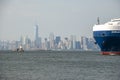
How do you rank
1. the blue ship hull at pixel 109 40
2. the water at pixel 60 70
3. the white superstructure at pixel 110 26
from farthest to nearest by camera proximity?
1. the white superstructure at pixel 110 26
2. the blue ship hull at pixel 109 40
3. the water at pixel 60 70

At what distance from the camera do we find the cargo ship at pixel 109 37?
93.5 meters

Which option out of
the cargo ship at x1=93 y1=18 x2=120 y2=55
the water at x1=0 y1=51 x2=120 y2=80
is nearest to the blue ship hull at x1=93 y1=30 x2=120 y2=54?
the cargo ship at x1=93 y1=18 x2=120 y2=55

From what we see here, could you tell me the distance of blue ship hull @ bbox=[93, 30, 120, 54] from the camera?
93312mm

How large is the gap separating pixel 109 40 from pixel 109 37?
613 millimetres

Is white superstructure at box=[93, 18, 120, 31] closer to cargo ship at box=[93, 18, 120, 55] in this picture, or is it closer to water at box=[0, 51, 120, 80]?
cargo ship at box=[93, 18, 120, 55]

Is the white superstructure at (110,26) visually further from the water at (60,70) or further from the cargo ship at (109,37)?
the water at (60,70)

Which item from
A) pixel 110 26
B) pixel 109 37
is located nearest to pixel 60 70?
pixel 109 37

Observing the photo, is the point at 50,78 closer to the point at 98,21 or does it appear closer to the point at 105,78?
the point at 105,78

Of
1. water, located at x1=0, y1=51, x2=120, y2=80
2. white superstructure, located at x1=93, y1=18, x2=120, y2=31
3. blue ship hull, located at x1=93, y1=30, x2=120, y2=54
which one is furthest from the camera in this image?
white superstructure, located at x1=93, y1=18, x2=120, y2=31

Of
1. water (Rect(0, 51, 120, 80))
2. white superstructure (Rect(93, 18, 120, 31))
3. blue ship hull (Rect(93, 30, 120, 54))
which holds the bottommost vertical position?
water (Rect(0, 51, 120, 80))

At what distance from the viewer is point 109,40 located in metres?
94.0

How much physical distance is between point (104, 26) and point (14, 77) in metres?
51.1

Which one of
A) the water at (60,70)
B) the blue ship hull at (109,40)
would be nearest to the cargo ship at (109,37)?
the blue ship hull at (109,40)

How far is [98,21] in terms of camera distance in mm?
114688
